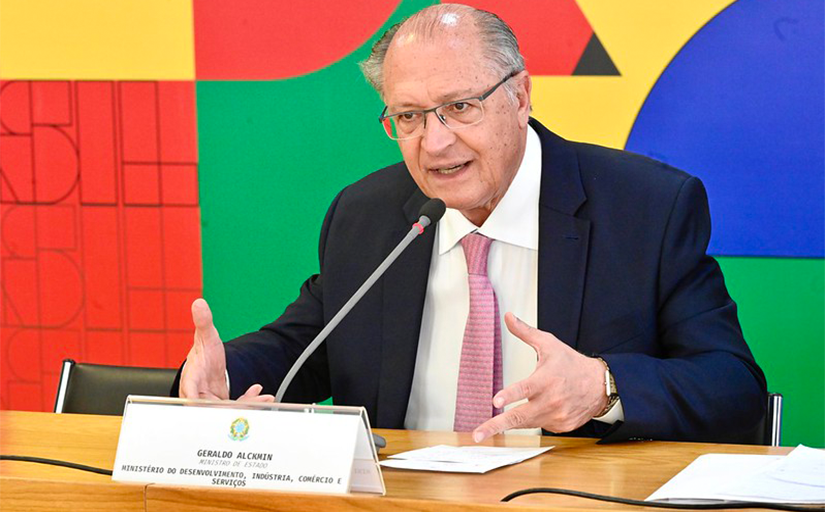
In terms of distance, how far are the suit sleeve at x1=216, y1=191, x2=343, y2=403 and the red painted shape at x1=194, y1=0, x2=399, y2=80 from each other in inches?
29.6

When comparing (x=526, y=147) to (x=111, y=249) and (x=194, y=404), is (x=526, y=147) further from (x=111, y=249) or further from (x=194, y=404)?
(x=111, y=249)

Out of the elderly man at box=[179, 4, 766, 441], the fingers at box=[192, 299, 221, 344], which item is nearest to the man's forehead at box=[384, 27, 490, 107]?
the elderly man at box=[179, 4, 766, 441]

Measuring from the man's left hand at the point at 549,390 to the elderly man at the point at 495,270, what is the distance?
8.6 inches

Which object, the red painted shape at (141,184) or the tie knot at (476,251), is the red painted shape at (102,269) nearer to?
the red painted shape at (141,184)

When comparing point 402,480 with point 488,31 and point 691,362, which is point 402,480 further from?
point 488,31

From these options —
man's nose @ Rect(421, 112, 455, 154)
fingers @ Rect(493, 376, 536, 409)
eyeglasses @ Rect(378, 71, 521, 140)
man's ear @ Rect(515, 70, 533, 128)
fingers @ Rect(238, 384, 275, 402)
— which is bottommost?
fingers @ Rect(238, 384, 275, 402)

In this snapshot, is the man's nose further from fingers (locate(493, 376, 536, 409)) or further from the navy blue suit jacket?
fingers (locate(493, 376, 536, 409))

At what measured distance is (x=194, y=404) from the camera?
1298mm

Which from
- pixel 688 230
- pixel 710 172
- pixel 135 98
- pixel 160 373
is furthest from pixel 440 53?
pixel 135 98

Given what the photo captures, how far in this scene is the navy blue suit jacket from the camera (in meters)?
1.75

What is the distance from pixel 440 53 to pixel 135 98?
1.42 meters

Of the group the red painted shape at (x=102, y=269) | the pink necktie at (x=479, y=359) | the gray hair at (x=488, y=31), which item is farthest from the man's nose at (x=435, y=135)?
the red painted shape at (x=102, y=269)

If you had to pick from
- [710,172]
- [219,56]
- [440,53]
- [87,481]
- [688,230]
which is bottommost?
[87,481]

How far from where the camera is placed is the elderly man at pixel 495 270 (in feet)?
6.16
